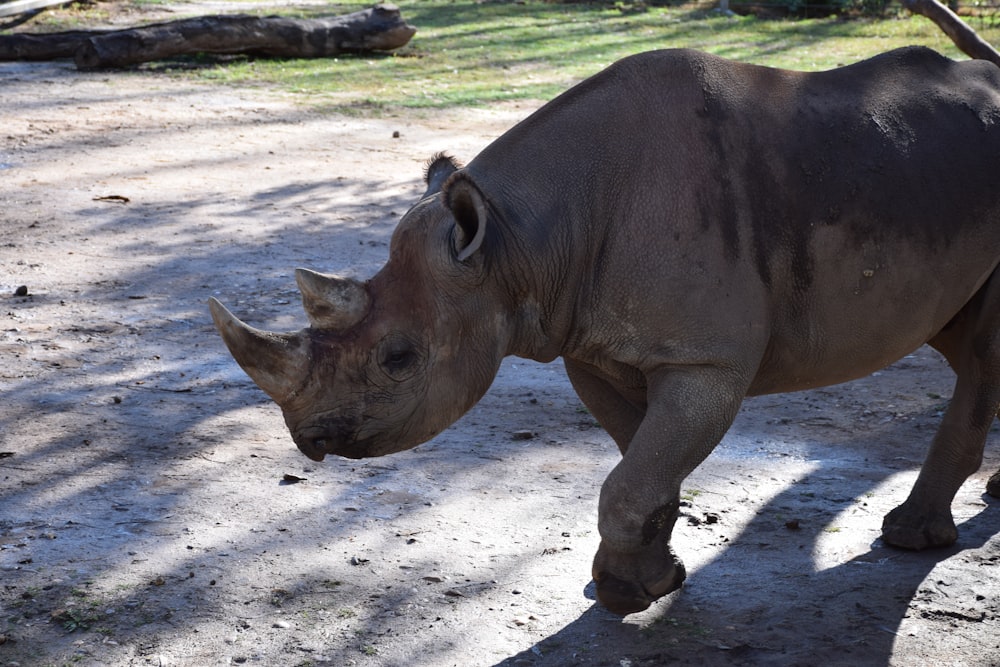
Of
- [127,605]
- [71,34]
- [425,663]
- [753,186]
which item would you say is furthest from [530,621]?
[71,34]

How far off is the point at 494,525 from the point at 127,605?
5.55 ft

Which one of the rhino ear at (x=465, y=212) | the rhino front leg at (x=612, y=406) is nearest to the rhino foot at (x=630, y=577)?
the rhino front leg at (x=612, y=406)

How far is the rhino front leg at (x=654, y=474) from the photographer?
15.0 feet

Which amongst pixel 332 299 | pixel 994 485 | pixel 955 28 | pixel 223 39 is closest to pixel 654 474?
pixel 332 299

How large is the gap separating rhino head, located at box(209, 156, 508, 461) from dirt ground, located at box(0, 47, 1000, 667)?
875 mm

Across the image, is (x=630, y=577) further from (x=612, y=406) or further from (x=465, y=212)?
(x=465, y=212)

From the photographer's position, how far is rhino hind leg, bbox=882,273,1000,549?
5574 millimetres

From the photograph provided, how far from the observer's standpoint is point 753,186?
4773mm

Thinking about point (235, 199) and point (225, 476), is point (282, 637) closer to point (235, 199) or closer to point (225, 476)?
point (225, 476)

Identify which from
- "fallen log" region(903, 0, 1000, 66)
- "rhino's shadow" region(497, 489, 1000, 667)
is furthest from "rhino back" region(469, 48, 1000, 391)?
"fallen log" region(903, 0, 1000, 66)

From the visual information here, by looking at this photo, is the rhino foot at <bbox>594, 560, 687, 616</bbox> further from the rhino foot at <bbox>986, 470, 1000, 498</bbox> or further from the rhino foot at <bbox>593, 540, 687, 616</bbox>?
the rhino foot at <bbox>986, 470, 1000, 498</bbox>

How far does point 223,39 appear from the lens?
18.0 meters

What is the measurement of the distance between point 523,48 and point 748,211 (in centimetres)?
1647

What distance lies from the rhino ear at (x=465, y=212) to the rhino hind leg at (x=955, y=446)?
237 cm
